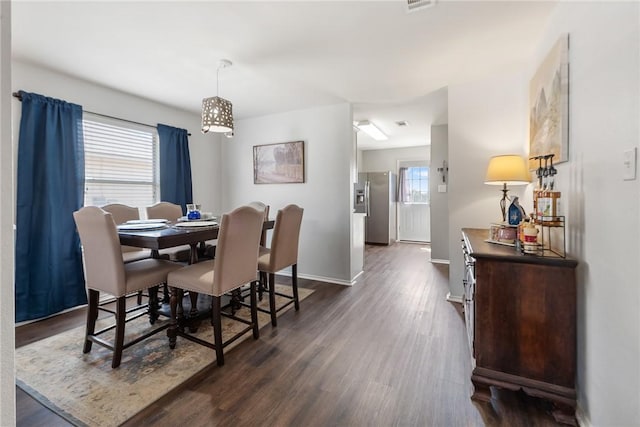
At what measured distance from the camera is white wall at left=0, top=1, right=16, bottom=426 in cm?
62

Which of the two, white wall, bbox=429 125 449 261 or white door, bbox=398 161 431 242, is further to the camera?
white door, bbox=398 161 431 242

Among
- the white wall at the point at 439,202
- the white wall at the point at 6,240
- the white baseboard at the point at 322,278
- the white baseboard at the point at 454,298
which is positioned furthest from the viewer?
the white wall at the point at 439,202

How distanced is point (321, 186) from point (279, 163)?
2.51ft

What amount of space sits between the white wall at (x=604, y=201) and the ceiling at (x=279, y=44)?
558 millimetres

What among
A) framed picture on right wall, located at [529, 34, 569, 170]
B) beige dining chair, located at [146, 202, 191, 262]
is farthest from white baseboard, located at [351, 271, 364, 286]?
framed picture on right wall, located at [529, 34, 569, 170]

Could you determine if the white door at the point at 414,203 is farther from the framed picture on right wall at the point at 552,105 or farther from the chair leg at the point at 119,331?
the chair leg at the point at 119,331

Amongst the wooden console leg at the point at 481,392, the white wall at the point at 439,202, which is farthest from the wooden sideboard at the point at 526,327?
the white wall at the point at 439,202

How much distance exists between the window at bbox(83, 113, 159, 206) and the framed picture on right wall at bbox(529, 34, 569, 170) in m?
4.08

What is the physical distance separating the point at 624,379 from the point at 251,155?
4.26 metres

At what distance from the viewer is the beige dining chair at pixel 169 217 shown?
2.88m

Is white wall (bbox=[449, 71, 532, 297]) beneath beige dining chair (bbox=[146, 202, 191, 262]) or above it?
above

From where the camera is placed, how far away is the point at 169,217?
321cm

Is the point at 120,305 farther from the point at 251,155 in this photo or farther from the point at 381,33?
the point at 251,155

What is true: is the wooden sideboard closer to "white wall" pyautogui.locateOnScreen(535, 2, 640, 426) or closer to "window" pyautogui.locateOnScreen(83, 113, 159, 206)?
"white wall" pyautogui.locateOnScreen(535, 2, 640, 426)
